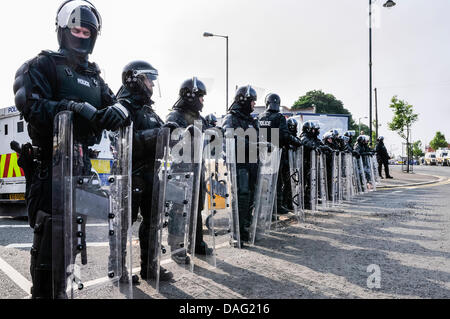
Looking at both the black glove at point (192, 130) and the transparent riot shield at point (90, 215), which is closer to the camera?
the transparent riot shield at point (90, 215)

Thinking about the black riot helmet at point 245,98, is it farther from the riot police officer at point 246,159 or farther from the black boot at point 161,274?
the black boot at point 161,274


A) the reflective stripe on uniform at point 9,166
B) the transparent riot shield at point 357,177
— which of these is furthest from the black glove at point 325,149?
the reflective stripe on uniform at point 9,166

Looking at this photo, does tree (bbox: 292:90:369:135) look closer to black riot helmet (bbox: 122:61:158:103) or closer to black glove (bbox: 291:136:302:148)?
black glove (bbox: 291:136:302:148)

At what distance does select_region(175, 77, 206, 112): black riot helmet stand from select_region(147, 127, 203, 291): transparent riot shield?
0.87m

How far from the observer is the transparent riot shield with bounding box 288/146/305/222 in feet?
22.2

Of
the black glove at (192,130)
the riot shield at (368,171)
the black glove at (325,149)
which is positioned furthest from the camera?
the riot shield at (368,171)

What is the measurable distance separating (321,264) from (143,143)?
7.74 ft

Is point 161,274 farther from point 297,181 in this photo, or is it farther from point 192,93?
point 297,181

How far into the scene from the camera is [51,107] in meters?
2.35

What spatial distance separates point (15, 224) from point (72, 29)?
6150mm

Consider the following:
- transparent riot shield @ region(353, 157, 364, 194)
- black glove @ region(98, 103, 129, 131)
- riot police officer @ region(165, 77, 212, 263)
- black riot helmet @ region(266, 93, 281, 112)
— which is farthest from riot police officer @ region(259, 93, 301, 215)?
transparent riot shield @ region(353, 157, 364, 194)

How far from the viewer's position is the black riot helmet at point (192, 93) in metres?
4.52

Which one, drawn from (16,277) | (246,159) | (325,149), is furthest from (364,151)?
(16,277)

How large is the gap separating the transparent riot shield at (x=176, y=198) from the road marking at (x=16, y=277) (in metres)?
1.16
